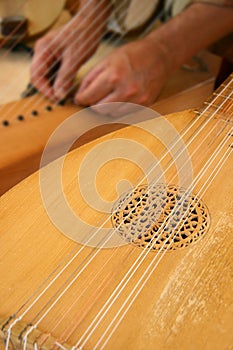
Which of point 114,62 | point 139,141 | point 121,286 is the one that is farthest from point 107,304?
point 114,62

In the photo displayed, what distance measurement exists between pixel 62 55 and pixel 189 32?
359 mm

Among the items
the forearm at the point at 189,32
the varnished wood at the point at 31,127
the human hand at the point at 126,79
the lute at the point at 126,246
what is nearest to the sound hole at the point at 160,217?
the lute at the point at 126,246

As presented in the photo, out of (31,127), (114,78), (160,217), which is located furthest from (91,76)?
(160,217)

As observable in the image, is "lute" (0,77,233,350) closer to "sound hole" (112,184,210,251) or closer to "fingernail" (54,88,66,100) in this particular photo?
"sound hole" (112,184,210,251)

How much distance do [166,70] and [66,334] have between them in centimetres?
85

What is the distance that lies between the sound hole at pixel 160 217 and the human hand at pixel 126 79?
378mm

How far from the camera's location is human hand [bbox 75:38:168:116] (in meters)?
1.13

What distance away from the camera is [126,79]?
1.16 m

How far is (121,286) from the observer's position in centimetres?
65

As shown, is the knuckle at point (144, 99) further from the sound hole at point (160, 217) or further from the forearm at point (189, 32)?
the sound hole at point (160, 217)

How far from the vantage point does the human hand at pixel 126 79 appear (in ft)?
3.72

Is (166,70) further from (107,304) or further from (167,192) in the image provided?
(107,304)

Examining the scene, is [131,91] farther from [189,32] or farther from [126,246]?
[126,246]

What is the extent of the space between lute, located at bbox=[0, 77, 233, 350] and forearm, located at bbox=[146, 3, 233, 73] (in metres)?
0.38
